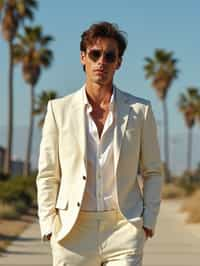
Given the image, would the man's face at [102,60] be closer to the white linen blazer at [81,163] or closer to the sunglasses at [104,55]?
the sunglasses at [104,55]

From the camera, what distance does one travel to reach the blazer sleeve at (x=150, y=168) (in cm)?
537

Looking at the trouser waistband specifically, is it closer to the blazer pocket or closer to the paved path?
the blazer pocket

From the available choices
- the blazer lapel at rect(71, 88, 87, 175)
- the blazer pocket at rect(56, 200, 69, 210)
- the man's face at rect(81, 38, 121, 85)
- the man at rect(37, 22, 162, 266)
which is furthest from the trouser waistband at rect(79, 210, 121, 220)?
the man's face at rect(81, 38, 121, 85)

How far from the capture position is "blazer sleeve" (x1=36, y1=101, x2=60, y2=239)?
5375 millimetres

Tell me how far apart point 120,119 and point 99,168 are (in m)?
0.35

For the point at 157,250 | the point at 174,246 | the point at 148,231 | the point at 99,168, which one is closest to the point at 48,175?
the point at 99,168

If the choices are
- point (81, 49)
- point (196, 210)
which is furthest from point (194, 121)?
point (81, 49)

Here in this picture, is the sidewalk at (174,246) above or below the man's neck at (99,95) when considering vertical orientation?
below

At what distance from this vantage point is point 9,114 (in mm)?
51156

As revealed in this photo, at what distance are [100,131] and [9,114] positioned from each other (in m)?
46.1

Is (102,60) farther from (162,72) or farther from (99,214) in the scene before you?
(162,72)

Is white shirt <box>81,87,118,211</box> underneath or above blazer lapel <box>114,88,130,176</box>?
underneath

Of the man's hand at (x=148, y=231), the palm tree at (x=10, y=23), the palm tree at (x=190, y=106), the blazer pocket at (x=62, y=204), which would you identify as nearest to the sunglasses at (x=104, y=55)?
the blazer pocket at (x=62, y=204)

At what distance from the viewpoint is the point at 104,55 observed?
5.41 m
